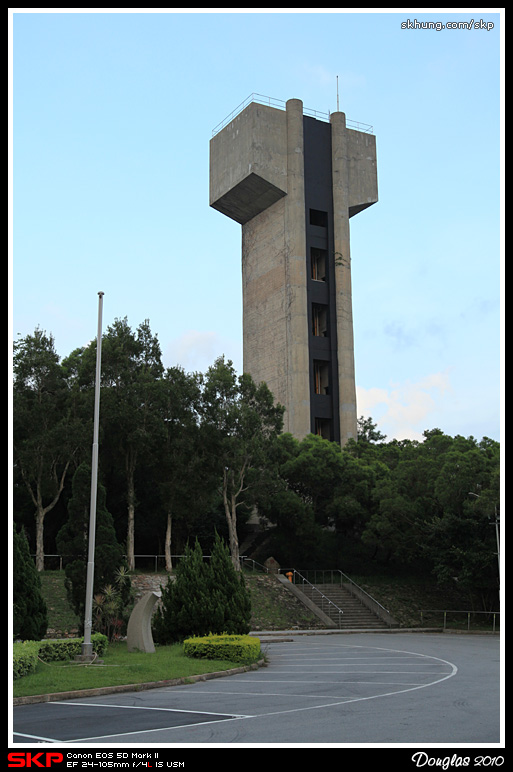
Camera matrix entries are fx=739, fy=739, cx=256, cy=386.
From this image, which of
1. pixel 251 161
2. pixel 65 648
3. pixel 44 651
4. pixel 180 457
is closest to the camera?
pixel 44 651

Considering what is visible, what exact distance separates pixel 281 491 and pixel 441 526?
37.7 feet

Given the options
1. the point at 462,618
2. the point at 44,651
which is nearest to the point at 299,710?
the point at 44,651

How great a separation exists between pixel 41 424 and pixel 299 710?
3141cm

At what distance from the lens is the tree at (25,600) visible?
22328 millimetres

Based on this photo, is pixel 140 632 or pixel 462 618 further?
pixel 462 618

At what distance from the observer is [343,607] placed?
41.9 meters

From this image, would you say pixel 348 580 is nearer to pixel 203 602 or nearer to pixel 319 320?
pixel 319 320

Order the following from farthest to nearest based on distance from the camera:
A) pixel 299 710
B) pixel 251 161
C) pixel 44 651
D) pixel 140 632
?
pixel 251 161
pixel 140 632
pixel 44 651
pixel 299 710

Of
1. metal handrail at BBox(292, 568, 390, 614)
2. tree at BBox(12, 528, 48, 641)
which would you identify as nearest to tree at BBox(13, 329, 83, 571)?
tree at BBox(12, 528, 48, 641)

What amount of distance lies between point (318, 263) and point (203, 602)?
4495 cm

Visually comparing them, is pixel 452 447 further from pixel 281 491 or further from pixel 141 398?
pixel 141 398

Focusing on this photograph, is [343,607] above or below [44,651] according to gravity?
below

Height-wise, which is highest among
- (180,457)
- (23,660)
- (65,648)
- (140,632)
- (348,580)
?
(180,457)

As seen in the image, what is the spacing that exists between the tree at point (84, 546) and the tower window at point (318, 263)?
41110 mm
